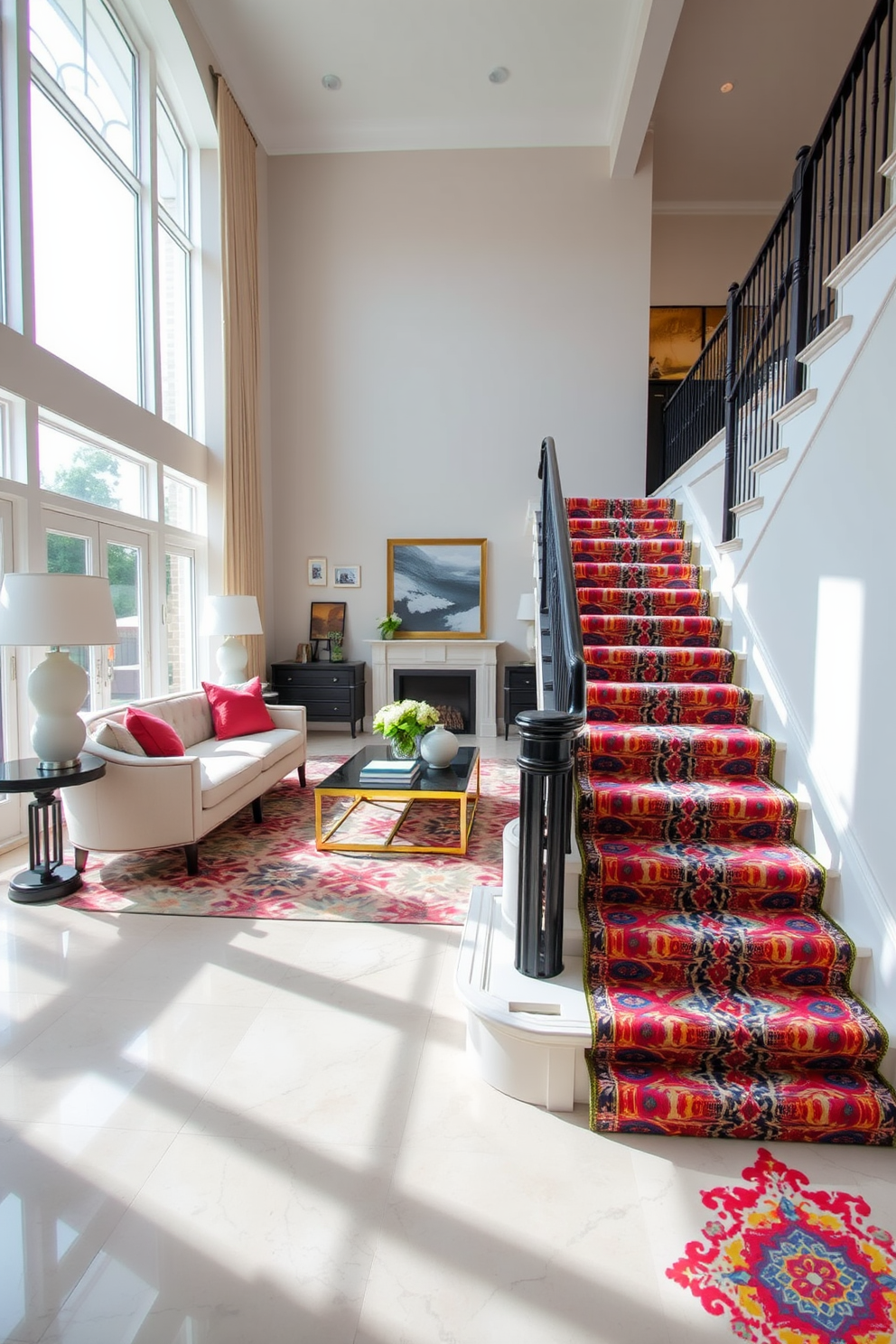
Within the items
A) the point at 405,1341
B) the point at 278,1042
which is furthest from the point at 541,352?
the point at 405,1341

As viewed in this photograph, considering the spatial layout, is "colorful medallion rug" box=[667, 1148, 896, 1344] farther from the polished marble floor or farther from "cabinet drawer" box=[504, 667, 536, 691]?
"cabinet drawer" box=[504, 667, 536, 691]

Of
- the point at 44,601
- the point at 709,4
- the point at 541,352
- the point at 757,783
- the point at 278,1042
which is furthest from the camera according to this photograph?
the point at 541,352

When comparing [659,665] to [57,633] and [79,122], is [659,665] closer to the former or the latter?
[57,633]

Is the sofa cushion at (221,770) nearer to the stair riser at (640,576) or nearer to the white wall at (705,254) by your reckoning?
the stair riser at (640,576)

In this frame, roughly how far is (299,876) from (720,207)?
9507 millimetres

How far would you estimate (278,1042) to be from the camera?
92.0 inches

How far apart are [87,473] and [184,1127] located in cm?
442

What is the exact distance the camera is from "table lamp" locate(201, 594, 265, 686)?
6.07 m

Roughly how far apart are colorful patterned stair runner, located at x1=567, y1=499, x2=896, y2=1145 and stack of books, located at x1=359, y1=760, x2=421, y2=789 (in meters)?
1.25

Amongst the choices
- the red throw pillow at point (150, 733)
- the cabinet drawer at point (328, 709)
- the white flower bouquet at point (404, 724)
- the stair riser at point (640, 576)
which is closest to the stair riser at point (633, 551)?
the stair riser at point (640, 576)

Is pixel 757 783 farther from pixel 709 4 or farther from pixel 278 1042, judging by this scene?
pixel 709 4

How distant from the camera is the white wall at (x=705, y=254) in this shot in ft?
29.6

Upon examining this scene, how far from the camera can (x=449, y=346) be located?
8.12 metres

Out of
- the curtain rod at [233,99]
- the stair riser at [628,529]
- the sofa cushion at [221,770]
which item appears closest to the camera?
the sofa cushion at [221,770]
